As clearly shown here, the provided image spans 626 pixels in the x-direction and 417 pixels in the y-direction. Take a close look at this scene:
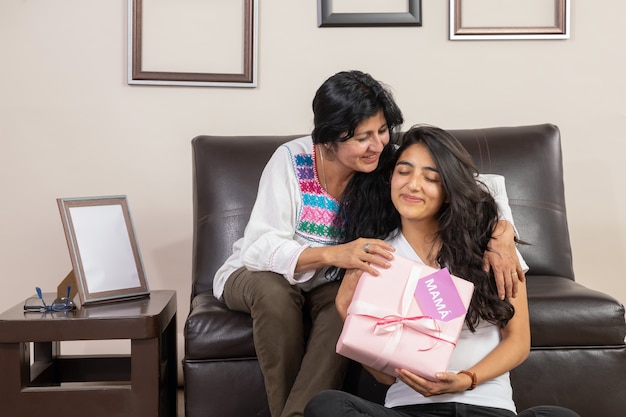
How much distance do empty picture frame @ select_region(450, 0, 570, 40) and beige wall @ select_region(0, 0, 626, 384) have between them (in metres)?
0.04

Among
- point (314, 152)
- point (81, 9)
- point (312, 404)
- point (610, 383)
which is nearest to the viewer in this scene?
point (312, 404)

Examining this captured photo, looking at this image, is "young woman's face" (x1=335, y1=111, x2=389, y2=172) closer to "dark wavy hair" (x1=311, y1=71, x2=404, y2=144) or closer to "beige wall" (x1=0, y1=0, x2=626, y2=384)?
"dark wavy hair" (x1=311, y1=71, x2=404, y2=144)

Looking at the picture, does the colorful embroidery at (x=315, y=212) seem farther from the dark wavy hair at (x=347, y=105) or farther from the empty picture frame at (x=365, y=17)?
the empty picture frame at (x=365, y=17)

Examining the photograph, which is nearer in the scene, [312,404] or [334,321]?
[312,404]

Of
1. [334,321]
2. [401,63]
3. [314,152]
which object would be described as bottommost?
[334,321]

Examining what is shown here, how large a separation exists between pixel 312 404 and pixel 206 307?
651 mm

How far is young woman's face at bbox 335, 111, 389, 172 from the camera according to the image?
2.03 m

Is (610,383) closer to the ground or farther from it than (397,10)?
closer to the ground

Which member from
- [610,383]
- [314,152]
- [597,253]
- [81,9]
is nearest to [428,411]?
[610,383]

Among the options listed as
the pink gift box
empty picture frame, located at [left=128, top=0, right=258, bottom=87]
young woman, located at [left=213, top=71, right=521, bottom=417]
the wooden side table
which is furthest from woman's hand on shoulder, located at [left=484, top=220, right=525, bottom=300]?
empty picture frame, located at [left=128, top=0, right=258, bottom=87]

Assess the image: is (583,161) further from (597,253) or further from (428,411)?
(428,411)

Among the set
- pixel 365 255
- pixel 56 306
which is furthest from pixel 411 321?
pixel 56 306

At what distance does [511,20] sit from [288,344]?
1736 mm

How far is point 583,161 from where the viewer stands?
3102 millimetres
